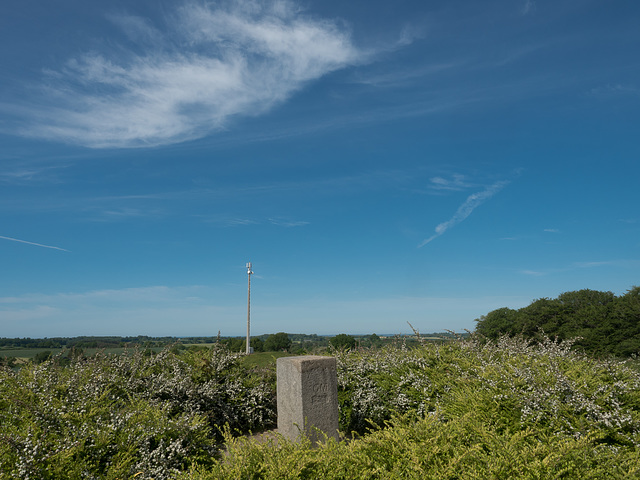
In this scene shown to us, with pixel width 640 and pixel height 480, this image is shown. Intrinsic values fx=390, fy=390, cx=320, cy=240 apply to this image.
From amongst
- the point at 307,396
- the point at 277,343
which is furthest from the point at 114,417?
the point at 277,343

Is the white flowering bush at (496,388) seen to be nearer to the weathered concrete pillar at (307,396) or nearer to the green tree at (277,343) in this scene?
the weathered concrete pillar at (307,396)

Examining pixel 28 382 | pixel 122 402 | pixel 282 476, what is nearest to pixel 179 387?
pixel 122 402

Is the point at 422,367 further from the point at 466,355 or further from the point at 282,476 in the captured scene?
the point at 282,476

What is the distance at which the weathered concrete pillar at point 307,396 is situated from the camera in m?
5.73

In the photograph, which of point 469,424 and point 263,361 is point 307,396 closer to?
point 469,424

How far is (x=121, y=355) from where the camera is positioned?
311 inches

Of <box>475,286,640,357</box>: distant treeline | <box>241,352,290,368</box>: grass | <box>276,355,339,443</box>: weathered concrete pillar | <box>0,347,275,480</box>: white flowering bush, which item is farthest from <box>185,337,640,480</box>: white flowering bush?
<box>475,286,640,357</box>: distant treeline

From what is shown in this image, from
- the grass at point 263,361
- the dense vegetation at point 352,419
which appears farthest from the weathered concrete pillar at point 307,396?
the grass at point 263,361

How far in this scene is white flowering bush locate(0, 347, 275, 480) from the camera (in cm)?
387

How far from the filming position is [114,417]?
4.59 metres

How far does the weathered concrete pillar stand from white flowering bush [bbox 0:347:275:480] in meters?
0.88

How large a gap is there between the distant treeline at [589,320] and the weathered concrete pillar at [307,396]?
29404 mm

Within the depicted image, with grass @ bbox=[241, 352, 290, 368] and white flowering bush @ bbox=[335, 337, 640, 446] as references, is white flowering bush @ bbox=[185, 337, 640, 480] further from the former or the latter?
grass @ bbox=[241, 352, 290, 368]

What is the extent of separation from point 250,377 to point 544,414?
5.57 m
